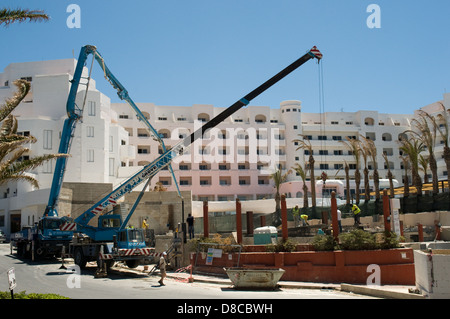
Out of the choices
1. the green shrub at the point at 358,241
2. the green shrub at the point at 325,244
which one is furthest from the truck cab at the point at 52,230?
the green shrub at the point at 358,241

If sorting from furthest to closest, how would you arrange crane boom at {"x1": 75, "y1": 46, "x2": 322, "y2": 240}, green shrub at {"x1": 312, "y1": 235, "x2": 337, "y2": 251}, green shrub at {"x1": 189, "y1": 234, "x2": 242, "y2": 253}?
crane boom at {"x1": 75, "y1": 46, "x2": 322, "y2": 240} < green shrub at {"x1": 189, "y1": 234, "x2": 242, "y2": 253} < green shrub at {"x1": 312, "y1": 235, "x2": 337, "y2": 251}

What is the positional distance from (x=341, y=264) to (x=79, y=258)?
555 inches

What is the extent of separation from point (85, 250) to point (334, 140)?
57.2 m

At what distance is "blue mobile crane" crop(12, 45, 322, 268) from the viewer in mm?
23344

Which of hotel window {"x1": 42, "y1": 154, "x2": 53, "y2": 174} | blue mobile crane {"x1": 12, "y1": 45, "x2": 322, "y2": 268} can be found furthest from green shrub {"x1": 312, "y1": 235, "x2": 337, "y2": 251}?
hotel window {"x1": 42, "y1": 154, "x2": 53, "y2": 174}

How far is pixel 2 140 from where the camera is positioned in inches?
603

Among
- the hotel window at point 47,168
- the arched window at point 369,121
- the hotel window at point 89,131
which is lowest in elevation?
the hotel window at point 47,168

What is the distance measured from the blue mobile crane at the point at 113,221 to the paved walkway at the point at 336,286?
6.06ft

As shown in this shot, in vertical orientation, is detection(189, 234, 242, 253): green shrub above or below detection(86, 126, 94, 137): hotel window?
below

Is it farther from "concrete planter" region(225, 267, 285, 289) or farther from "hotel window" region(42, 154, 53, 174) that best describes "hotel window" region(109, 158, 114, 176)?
"concrete planter" region(225, 267, 285, 289)

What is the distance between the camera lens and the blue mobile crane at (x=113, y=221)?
2334 cm

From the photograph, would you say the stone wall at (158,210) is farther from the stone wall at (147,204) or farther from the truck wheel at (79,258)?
the truck wheel at (79,258)

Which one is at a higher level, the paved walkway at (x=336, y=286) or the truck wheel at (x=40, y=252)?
the truck wheel at (x=40, y=252)

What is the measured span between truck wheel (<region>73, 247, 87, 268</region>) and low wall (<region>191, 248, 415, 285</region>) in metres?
9.18
